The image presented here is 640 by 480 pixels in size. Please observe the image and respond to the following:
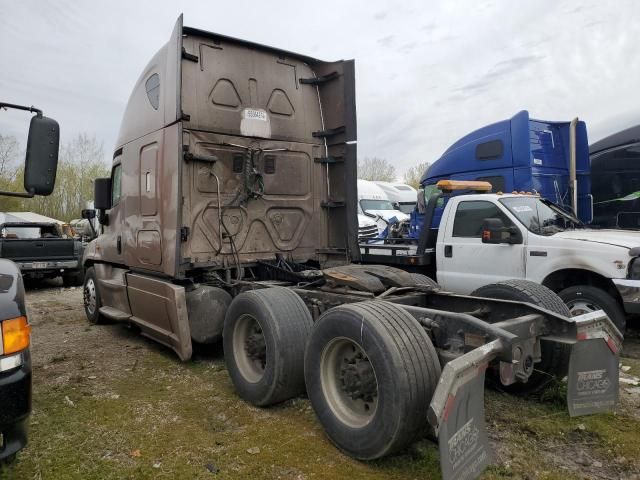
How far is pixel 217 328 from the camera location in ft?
16.2

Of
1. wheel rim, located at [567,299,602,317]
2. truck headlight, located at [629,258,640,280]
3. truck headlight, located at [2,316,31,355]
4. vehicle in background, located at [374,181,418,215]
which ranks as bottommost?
wheel rim, located at [567,299,602,317]

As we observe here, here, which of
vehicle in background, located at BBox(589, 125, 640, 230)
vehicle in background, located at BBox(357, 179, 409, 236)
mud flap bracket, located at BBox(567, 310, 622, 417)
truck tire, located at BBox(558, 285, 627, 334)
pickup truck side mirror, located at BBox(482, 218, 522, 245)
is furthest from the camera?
vehicle in background, located at BBox(357, 179, 409, 236)

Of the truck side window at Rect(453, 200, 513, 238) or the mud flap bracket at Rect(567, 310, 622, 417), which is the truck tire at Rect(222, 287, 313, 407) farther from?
the truck side window at Rect(453, 200, 513, 238)

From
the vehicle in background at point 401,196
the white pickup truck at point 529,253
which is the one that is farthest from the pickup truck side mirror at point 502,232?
the vehicle in background at point 401,196

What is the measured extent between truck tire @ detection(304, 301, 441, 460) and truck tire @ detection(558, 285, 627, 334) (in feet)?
11.2

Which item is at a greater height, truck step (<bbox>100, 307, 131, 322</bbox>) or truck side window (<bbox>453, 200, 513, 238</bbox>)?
truck side window (<bbox>453, 200, 513, 238</bbox>)

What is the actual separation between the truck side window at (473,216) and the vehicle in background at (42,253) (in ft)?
31.5

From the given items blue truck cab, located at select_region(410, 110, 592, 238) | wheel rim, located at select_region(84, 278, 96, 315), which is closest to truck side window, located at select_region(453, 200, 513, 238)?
blue truck cab, located at select_region(410, 110, 592, 238)

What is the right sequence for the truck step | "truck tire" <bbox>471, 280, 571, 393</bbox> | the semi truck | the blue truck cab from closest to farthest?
the semi truck
"truck tire" <bbox>471, 280, 571, 393</bbox>
the truck step
the blue truck cab

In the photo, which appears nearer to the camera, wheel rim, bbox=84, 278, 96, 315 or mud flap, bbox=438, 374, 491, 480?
mud flap, bbox=438, 374, 491, 480

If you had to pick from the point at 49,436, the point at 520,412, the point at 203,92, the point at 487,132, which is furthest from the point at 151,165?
the point at 487,132

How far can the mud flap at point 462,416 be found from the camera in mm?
2385

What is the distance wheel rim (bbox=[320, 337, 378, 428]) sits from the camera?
309cm

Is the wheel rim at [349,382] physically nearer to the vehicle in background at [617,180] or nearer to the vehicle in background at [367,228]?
the vehicle in background at [617,180]
